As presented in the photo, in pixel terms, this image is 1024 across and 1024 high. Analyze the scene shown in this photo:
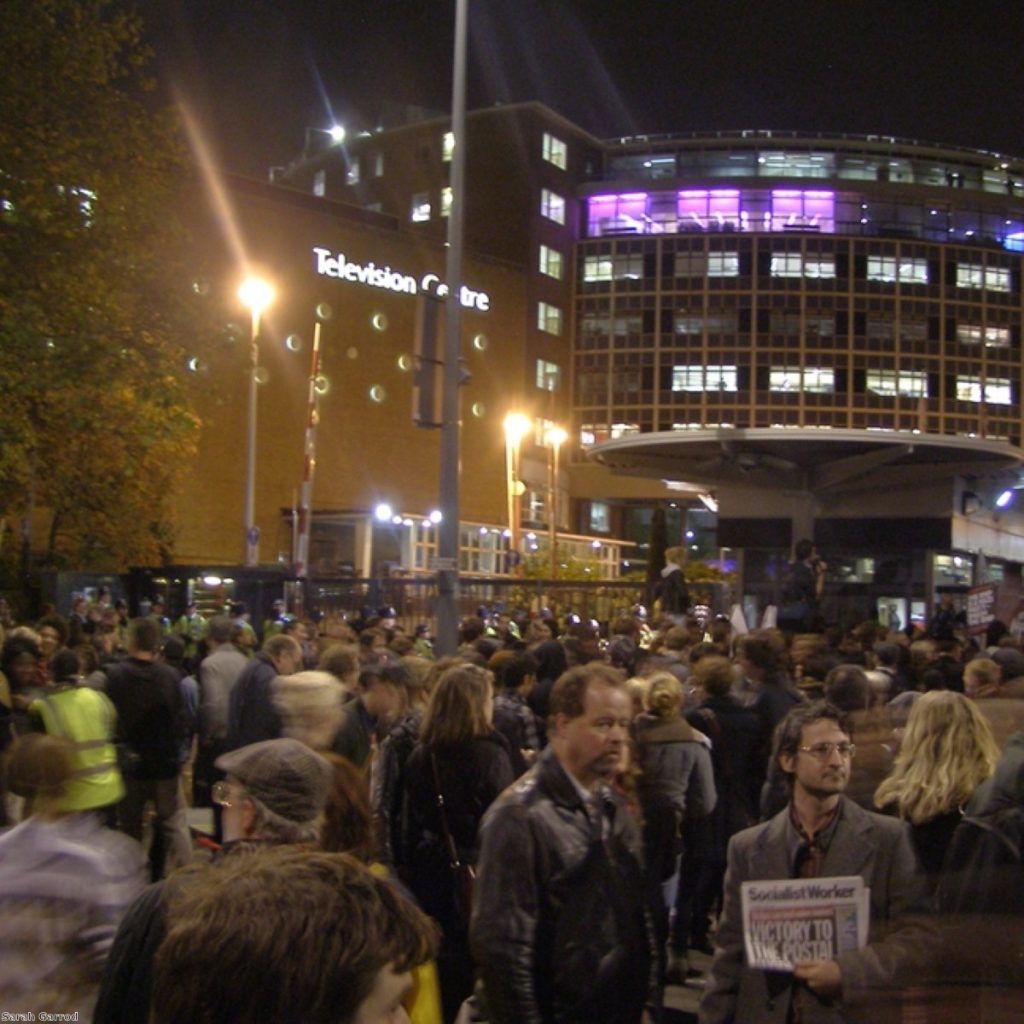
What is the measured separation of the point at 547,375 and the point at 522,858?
67.0m

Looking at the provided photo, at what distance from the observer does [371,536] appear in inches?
2096

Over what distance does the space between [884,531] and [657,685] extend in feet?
63.3

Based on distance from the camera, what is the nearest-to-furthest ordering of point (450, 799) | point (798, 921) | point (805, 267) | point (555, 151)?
point (798, 921) < point (450, 799) < point (555, 151) < point (805, 267)

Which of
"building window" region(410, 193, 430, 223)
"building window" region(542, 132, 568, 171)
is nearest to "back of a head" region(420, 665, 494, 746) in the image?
"building window" region(542, 132, 568, 171)

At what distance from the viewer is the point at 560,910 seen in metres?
4.16

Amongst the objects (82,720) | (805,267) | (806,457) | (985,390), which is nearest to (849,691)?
(82,720)

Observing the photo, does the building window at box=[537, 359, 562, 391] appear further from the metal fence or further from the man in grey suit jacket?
the man in grey suit jacket

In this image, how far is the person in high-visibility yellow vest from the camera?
23.4 feet

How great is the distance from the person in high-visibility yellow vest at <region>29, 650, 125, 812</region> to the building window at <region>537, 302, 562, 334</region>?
62.4 meters

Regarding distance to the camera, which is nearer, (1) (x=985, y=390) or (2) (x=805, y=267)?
(2) (x=805, y=267)

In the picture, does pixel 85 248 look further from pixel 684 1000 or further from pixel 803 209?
pixel 803 209

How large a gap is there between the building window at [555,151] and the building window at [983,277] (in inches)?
929

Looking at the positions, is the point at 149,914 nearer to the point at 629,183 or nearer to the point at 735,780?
the point at 735,780

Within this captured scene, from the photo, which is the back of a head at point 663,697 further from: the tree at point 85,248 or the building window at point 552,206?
the building window at point 552,206
